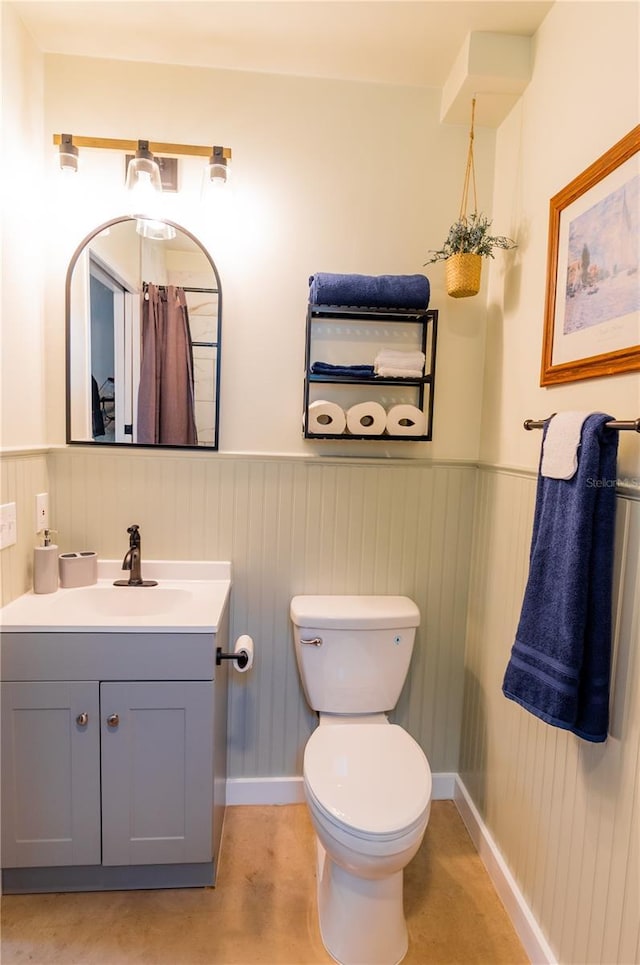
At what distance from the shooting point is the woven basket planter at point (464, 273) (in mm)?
1667

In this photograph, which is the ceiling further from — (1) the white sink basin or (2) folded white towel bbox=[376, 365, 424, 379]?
(1) the white sink basin

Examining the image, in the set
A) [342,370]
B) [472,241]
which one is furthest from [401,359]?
[472,241]

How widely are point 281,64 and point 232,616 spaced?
1.90 metres

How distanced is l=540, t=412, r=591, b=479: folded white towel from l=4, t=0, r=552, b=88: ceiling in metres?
1.24

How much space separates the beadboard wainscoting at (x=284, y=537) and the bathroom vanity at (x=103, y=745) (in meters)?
0.38

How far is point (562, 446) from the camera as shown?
1.20 meters

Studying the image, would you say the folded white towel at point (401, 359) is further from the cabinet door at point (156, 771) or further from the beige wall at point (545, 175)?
the cabinet door at point (156, 771)

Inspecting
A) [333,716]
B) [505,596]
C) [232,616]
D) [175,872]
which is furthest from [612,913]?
[232,616]

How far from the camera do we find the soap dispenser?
5.50 ft

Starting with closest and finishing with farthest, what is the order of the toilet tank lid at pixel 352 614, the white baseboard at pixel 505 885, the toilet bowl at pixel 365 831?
the toilet bowl at pixel 365 831 < the white baseboard at pixel 505 885 < the toilet tank lid at pixel 352 614

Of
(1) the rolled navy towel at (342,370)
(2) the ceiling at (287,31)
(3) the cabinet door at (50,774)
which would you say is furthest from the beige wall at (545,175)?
(3) the cabinet door at (50,774)

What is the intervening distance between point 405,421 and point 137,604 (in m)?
1.11

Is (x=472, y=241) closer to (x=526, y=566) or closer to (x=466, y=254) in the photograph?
(x=466, y=254)

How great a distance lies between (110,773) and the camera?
149cm
